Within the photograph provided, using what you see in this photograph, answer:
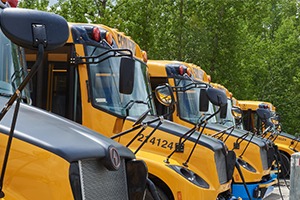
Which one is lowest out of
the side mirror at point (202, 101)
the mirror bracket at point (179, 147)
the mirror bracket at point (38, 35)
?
the mirror bracket at point (179, 147)

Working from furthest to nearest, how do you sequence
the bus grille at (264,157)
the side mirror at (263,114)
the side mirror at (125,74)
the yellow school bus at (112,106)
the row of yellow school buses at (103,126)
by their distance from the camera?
the side mirror at (263,114) < the bus grille at (264,157) < the yellow school bus at (112,106) < the side mirror at (125,74) < the row of yellow school buses at (103,126)

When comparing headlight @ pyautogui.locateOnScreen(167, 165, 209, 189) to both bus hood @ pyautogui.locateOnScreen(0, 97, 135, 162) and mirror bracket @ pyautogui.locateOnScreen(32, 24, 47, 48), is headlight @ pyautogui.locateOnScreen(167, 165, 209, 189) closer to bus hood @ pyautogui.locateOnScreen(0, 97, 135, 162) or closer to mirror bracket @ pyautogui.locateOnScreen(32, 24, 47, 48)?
bus hood @ pyautogui.locateOnScreen(0, 97, 135, 162)

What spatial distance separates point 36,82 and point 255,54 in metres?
25.9

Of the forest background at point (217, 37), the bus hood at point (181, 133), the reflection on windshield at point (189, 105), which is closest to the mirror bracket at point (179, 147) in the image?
the bus hood at point (181, 133)

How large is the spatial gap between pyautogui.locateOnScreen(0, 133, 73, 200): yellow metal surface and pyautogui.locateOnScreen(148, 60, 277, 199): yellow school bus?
16.8 ft

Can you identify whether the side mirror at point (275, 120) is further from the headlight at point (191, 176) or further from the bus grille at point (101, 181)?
the bus grille at point (101, 181)

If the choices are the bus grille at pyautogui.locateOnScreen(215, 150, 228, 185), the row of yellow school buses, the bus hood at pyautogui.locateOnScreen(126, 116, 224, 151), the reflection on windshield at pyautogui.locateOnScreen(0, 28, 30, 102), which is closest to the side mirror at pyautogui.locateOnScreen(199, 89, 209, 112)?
the row of yellow school buses

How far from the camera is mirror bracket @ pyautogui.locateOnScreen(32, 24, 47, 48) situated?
183cm

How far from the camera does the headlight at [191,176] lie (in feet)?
15.8

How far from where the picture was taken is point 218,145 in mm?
5703

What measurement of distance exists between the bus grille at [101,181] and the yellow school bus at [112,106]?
1.95m

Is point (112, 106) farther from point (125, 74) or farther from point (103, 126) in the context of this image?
point (125, 74)

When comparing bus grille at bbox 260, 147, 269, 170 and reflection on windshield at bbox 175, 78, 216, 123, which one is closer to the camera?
reflection on windshield at bbox 175, 78, 216, 123

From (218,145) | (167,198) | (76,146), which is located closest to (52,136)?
(76,146)
